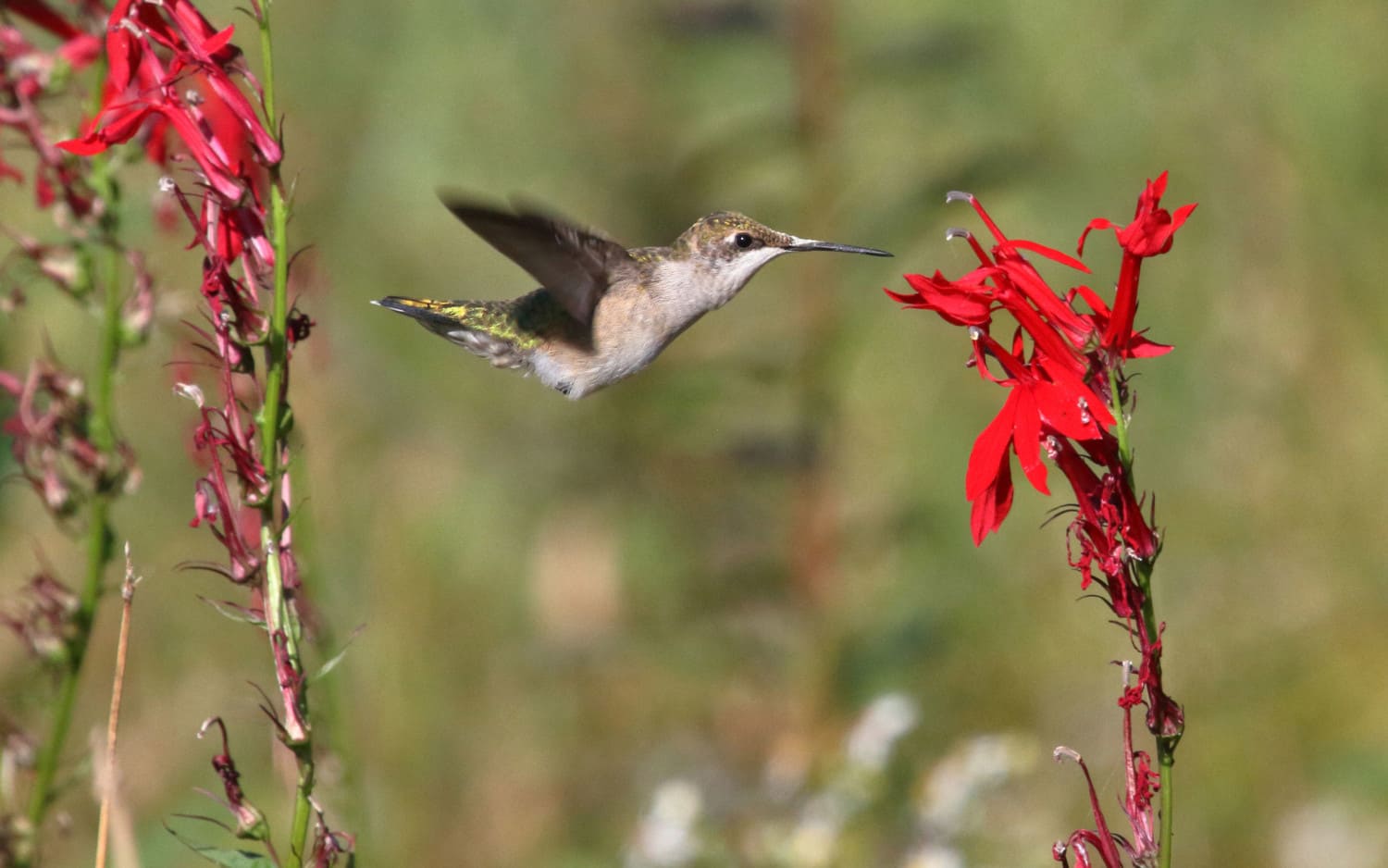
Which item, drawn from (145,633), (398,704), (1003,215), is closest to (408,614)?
(398,704)

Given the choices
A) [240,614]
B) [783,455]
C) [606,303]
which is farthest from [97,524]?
[783,455]

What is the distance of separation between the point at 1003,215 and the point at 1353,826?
6.63ft

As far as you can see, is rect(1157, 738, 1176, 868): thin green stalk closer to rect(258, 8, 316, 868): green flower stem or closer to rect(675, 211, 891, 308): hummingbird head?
rect(258, 8, 316, 868): green flower stem

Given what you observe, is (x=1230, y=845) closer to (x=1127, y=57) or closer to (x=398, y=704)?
(x=398, y=704)

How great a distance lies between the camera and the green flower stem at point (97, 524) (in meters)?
1.84

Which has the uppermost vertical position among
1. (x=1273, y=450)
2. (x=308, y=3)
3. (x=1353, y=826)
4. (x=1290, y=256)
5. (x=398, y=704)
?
(x=308, y=3)

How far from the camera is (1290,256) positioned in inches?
169

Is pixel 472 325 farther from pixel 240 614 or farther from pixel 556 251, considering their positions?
pixel 240 614

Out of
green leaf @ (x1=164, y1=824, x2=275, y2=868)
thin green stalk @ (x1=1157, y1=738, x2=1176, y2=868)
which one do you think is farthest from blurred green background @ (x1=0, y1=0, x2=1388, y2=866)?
thin green stalk @ (x1=1157, y1=738, x2=1176, y2=868)

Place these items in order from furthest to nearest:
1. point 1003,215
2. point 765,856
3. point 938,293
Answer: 1. point 1003,215
2. point 765,856
3. point 938,293

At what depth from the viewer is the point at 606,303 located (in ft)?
7.92

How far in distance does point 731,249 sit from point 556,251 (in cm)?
31

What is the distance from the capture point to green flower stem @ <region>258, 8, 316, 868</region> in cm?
128

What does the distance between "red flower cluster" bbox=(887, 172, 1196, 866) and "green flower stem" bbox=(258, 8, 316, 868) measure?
0.55 meters
